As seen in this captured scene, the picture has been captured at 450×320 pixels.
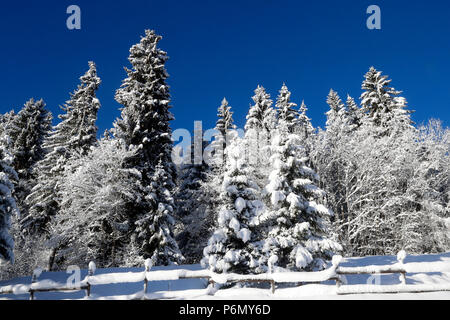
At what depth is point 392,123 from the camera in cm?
2505

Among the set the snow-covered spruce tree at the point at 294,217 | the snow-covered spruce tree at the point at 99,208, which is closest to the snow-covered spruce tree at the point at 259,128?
the snow-covered spruce tree at the point at 294,217

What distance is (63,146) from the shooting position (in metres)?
23.8

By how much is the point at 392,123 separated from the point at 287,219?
17.7 metres

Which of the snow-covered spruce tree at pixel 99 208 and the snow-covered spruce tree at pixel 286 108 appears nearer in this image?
the snow-covered spruce tree at pixel 99 208

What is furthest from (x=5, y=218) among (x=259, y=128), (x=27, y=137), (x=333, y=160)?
(x=27, y=137)

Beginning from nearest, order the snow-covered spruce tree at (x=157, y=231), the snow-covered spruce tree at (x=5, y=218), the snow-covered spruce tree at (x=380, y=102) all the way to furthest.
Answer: the snow-covered spruce tree at (x=5, y=218), the snow-covered spruce tree at (x=157, y=231), the snow-covered spruce tree at (x=380, y=102)

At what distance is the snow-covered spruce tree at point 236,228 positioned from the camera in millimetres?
11828

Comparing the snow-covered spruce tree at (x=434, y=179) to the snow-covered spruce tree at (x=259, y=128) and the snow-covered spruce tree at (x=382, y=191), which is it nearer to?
the snow-covered spruce tree at (x=382, y=191)

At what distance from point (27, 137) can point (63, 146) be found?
11.4m

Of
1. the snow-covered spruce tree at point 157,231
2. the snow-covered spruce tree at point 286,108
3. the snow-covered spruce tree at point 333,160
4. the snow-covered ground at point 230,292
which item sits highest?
the snow-covered spruce tree at point 286,108

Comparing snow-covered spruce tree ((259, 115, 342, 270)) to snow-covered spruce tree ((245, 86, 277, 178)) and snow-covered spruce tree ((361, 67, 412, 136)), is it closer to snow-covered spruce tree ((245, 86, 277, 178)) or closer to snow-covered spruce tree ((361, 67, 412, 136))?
snow-covered spruce tree ((245, 86, 277, 178))

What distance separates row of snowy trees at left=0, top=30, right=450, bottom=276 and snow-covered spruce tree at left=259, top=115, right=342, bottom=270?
0.06m

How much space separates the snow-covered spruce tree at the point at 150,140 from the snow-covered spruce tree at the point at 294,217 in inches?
317
